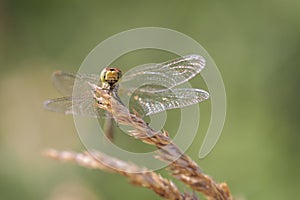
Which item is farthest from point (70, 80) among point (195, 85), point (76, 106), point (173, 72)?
point (195, 85)

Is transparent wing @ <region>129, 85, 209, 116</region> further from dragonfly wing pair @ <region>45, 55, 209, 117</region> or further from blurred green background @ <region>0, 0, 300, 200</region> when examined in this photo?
blurred green background @ <region>0, 0, 300, 200</region>

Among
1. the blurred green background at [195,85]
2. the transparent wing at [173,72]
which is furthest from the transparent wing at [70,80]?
the blurred green background at [195,85]

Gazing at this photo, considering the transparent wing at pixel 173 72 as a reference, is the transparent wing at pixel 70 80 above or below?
below

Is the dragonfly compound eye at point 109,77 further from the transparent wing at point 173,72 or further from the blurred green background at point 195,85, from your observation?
the blurred green background at point 195,85

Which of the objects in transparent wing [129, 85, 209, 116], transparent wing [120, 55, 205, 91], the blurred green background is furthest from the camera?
the blurred green background

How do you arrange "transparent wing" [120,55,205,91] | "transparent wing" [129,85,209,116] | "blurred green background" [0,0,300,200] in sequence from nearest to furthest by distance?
1. "transparent wing" [129,85,209,116]
2. "transparent wing" [120,55,205,91]
3. "blurred green background" [0,0,300,200]

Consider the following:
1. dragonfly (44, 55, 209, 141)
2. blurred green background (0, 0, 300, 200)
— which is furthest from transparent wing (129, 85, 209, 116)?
blurred green background (0, 0, 300, 200)
